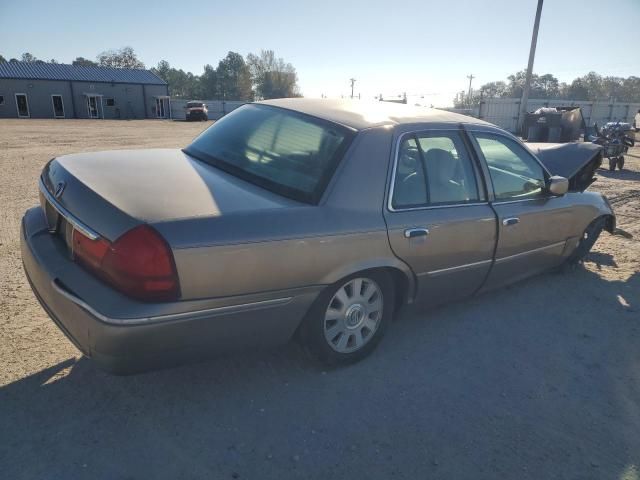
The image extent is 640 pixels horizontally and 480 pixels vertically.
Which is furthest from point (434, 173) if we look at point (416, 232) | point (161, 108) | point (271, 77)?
point (271, 77)

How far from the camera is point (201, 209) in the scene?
2338mm

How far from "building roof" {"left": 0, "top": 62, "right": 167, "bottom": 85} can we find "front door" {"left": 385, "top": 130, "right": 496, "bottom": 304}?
46.0 m

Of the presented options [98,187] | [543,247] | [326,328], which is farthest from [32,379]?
[543,247]

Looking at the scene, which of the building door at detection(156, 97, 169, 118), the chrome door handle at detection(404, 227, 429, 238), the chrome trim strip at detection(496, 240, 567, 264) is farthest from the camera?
the building door at detection(156, 97, 169, 118)

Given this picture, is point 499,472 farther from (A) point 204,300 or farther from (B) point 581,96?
(B) point 581,96

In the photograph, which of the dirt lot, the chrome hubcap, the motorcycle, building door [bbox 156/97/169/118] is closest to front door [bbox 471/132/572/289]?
the dirt lot

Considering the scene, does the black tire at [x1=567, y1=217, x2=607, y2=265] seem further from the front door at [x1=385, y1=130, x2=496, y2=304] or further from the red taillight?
the red taillight

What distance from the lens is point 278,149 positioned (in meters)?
3.08

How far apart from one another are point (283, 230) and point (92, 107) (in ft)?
157

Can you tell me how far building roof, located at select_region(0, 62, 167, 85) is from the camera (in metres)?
40.2

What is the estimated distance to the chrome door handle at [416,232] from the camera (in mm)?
2984

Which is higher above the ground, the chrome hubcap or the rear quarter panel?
the rear quarter panel

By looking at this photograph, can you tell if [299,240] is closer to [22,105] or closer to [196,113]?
[196,113]

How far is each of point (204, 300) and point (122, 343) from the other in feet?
1.33
